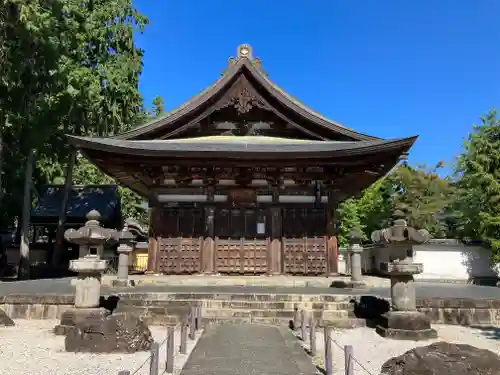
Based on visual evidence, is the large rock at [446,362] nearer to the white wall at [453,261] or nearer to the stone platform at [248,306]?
the stone platform at [248,306]

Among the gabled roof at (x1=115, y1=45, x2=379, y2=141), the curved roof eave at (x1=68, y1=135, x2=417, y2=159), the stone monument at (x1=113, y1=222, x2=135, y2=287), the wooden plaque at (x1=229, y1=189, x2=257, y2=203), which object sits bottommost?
the stone monument at (x1=113, y1=222, x2=135, y2=287)

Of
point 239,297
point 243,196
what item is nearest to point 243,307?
point 239,297

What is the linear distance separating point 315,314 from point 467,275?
1627 centimetres

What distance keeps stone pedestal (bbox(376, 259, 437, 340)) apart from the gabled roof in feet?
26.6

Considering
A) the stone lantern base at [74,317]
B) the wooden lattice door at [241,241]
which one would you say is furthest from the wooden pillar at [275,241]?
the stone lantern base at [74,317]

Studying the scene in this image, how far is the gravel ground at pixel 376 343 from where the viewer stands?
23.1 ft

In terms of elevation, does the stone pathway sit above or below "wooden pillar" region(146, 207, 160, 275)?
below

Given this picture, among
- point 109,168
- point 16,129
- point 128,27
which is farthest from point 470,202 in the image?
point 16,129

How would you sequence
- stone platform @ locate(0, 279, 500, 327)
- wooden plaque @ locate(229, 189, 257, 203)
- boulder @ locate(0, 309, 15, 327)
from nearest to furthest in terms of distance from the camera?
boulder @ locate(0, 309, 15, 327) → stone platform @ locate(0, 279, 500, 327) → wooden plaque @ locate(229, 189, 257, 203)

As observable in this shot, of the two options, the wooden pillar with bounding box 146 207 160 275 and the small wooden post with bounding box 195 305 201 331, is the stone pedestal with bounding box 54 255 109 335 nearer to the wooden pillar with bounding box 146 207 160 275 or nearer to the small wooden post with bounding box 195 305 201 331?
the small wooden post with bounding box 195 305 201 331

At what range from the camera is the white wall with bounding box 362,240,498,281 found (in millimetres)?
23094

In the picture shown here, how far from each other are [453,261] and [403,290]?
16.1m

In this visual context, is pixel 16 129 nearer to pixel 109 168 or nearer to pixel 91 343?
pixel 109 168

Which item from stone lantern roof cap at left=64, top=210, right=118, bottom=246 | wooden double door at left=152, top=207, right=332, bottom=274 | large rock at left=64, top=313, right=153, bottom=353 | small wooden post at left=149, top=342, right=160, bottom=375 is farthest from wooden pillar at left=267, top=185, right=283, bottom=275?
small wooden post at left=149, top=342, right=160, bottom=375
